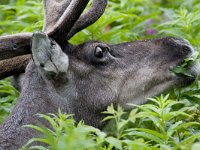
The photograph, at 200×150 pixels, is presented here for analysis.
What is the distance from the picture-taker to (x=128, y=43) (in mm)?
8258

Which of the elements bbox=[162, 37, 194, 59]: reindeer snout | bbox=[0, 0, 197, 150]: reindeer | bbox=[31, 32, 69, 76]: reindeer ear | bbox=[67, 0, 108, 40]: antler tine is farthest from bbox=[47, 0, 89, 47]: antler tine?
bbox=[162, 37, 194, 59]: reindeer snout

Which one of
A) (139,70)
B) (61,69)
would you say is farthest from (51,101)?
(139,70)

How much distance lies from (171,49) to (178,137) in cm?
145

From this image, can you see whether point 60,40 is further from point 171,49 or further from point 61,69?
point 171,49

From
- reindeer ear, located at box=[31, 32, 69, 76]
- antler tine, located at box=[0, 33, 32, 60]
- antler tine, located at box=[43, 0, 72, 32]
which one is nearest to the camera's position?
reindeer ear, located at box=[31, 32, 69, 76]

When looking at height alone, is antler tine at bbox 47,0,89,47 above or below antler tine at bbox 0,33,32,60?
above

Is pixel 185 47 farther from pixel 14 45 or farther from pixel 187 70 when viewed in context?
pixel 14 45

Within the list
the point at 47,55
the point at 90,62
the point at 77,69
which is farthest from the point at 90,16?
the point at 47,55

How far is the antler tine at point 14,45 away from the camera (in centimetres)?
748

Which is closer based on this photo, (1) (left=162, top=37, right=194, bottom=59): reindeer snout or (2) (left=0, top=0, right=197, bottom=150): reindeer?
(2) (left=0, top=0, right=197, bottom=150): reindeer

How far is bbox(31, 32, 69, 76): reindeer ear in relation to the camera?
287 inches

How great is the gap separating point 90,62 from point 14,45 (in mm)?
800

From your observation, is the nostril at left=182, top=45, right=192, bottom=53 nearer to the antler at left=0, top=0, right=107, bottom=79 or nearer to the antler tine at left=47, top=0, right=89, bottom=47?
the antler at left=0, top=0, right=107, bottom=79

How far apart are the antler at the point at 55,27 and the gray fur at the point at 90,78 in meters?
0.19
